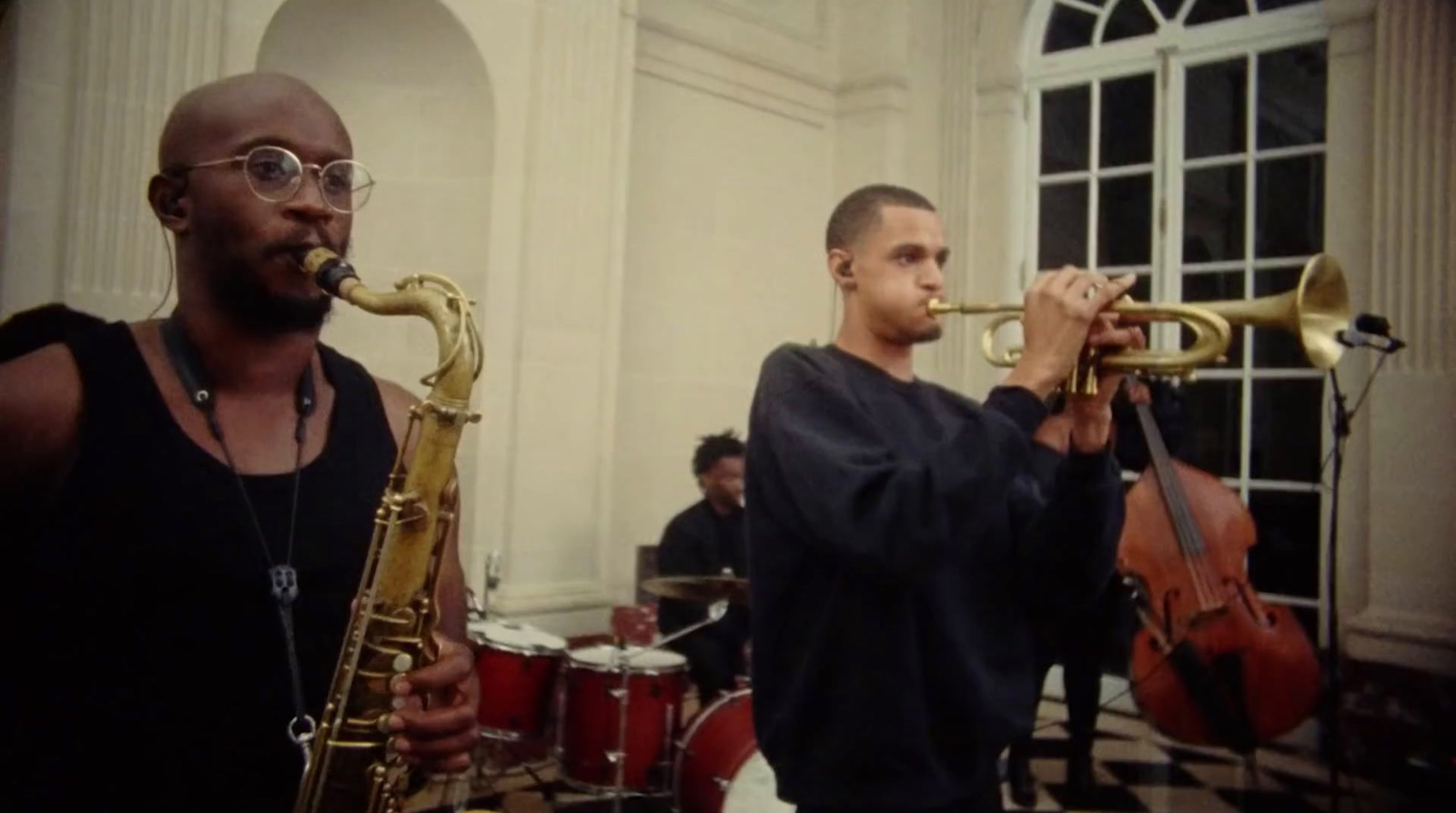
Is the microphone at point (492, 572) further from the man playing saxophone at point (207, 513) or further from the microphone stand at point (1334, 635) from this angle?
the microphone stand at point (1334, 635)

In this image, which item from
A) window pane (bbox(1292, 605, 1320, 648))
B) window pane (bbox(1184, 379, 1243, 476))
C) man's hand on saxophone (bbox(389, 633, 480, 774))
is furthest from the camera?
window pane (bbox(1184, 379, 1243, 476))

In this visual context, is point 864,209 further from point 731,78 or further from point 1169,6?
point 1169,6

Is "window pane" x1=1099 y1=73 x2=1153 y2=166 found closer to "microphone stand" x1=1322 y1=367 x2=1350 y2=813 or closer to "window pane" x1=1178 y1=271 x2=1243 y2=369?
"window pane" x1=1178 y1=271 x2=1243 y2=369

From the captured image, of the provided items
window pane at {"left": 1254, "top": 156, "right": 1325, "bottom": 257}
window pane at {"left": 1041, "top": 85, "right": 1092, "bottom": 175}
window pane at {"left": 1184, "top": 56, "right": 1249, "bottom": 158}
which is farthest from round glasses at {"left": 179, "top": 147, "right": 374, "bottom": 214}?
window pane at {"left": 1041, "top": 85, "right": 1092, "bottom": 175}

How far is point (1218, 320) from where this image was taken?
1.96 m

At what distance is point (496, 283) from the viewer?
5383mm

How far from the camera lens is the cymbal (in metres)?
3.99

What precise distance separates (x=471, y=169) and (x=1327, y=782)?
A: 16.6 feet

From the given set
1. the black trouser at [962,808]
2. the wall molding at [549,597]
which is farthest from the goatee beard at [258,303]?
the wall molding at [549,597]

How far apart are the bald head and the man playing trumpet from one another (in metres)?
0.91

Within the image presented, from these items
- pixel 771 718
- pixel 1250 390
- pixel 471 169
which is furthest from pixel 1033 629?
pixel 1250 390

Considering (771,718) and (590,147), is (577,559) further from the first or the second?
(771,718)

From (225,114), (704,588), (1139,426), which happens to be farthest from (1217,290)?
(225,114)

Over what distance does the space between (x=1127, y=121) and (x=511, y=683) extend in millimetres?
5108
